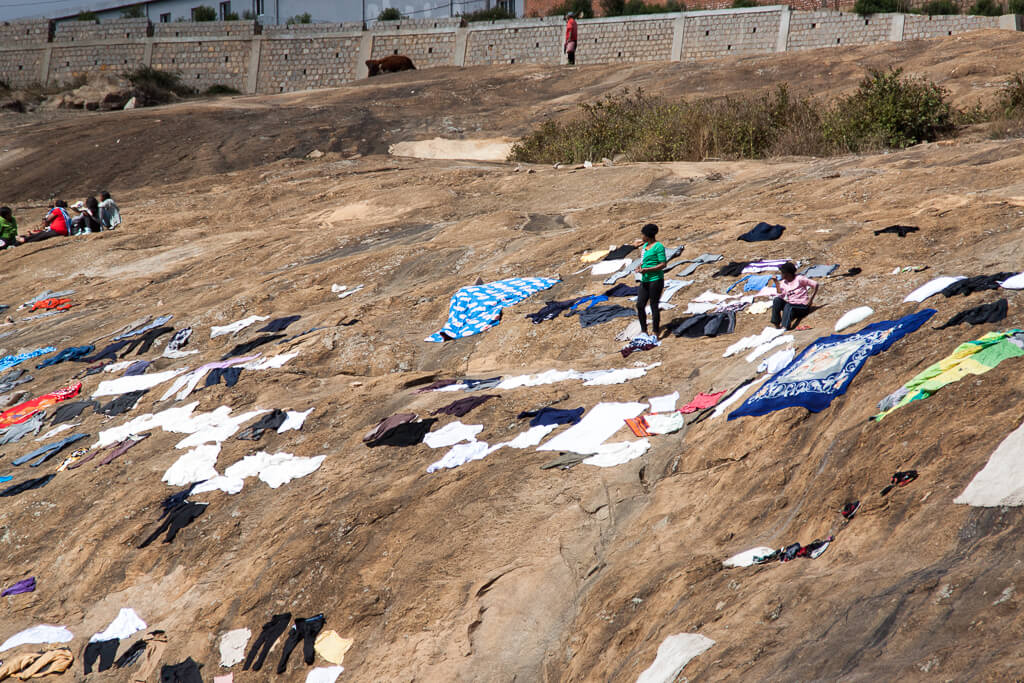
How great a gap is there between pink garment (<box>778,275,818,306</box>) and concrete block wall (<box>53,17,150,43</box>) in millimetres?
35400

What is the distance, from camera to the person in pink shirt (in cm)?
802

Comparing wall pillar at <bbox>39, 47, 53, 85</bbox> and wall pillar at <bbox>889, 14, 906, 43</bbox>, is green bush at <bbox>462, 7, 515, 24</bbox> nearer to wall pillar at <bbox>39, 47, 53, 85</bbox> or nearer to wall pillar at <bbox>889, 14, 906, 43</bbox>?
wall pillar at <bbox>889, 14, 906, 43</bbox>

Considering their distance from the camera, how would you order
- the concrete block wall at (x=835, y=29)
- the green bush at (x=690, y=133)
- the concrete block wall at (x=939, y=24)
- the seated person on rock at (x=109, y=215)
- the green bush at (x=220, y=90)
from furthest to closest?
the green bush at (x=220, y=90), the concrete block wall at (x=835, y=29), the concrete block wall at (x=939, y=24), the seated person on rock at (x=109, y=215), the green bush at (x=690, y=133)

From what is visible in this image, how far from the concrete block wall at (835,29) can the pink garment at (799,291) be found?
22.8 metres

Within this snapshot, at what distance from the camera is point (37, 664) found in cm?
642

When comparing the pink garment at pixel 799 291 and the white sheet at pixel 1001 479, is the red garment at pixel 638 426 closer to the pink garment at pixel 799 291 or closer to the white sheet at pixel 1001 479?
the pink garment at pixel 799 291

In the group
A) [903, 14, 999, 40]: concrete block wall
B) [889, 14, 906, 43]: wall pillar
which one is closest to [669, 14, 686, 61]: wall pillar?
[889, 14, 906, 43]: wall pillar

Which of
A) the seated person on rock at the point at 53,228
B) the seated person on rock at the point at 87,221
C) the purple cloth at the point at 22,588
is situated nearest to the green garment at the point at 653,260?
the purple cloth at the point at 22,588

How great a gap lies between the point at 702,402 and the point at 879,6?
89.9ft

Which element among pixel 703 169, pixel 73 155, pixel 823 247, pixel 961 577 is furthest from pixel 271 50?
pixel 961 577

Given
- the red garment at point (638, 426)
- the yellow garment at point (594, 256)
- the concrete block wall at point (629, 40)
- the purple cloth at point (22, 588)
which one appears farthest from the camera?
the concrete block wall at point (629, 40)

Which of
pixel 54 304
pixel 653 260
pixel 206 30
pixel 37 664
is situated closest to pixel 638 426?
pixel 653 260

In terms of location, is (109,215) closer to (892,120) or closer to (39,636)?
(39,636)

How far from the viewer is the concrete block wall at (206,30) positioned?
36.6 meters
